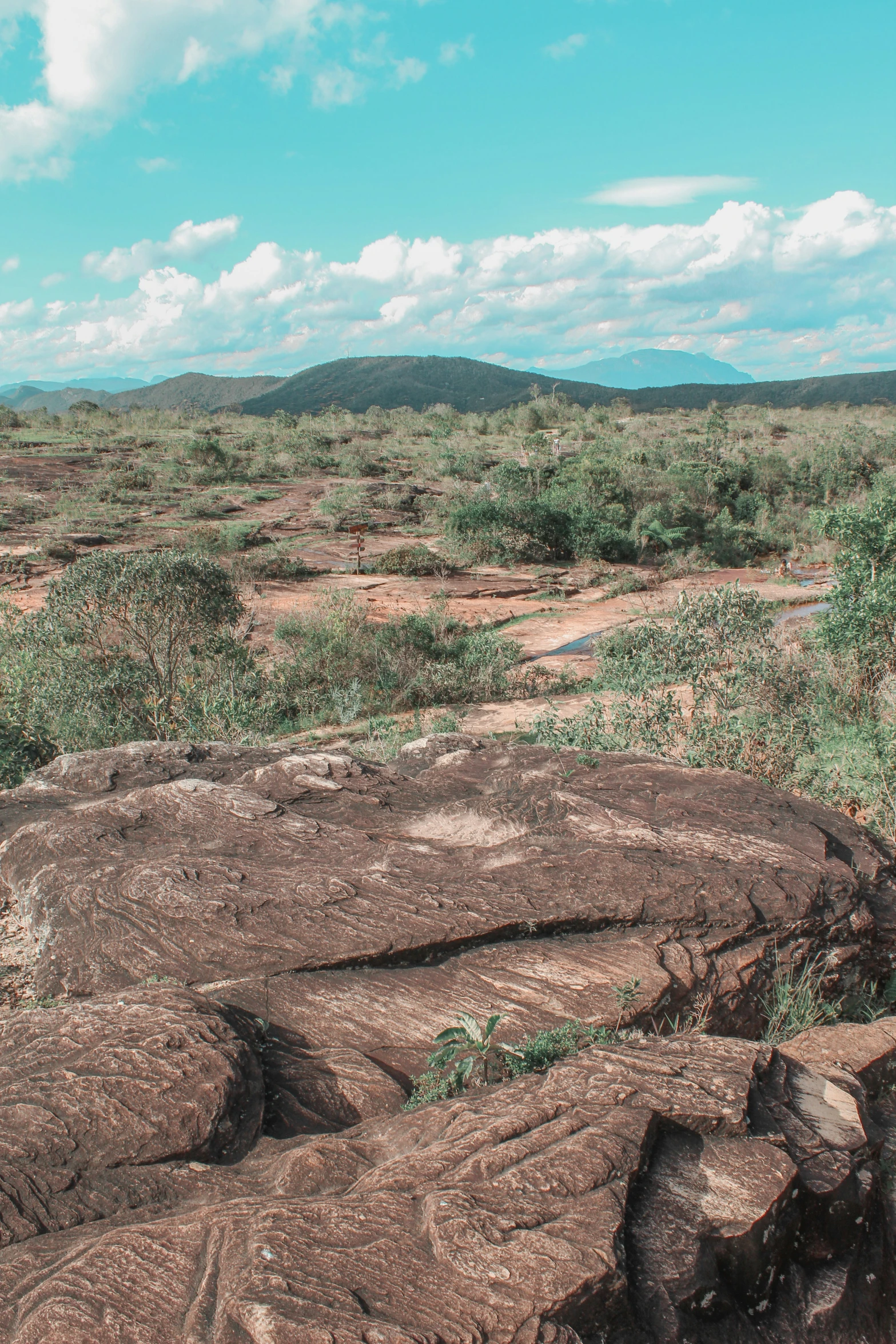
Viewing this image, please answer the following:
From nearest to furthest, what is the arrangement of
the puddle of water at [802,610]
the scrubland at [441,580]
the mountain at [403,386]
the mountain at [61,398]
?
the scrubland at [441,580] < the puddle of water at [802,610] < the mountain at [403,386] < the mountain at [61,398]

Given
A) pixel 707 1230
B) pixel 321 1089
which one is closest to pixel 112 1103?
pixel 321 1089

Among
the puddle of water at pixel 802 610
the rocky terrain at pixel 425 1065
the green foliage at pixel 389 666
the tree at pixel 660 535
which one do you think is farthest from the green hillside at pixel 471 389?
the rocky terrain at pixel 425 1065

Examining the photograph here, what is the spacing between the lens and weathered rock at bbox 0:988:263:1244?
252cm

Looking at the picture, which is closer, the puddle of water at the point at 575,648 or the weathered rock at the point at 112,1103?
the weathered rock at the point at 112,1103

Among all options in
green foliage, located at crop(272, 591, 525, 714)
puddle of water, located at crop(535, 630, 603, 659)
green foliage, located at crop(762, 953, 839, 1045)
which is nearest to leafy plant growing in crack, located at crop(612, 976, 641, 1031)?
green foliage, located at crop(762, 953, 839, 1045)

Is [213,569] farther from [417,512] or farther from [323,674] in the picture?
[417,512]

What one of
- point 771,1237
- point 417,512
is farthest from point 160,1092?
point 417,512

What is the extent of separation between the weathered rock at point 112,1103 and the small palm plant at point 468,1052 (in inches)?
27.1

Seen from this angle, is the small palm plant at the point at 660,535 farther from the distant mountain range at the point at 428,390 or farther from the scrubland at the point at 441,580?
the distant mountain range at the point at 428,390

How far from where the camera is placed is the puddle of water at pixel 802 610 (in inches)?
572

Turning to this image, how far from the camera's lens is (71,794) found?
5645 mm

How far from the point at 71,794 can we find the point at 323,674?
20.9 feet

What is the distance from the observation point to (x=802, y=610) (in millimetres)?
16516

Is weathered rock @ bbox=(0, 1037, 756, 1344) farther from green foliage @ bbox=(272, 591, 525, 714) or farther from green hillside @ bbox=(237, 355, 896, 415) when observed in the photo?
green hillside @ bbox=(237, 355, 896, 415)
